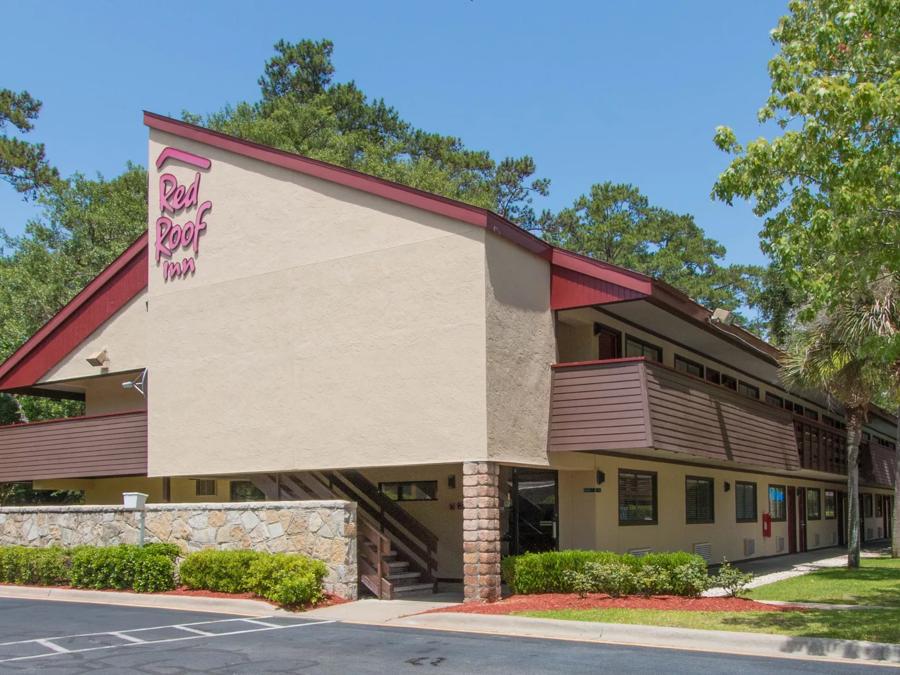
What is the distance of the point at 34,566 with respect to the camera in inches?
794

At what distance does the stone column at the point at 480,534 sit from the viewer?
53.1 ft

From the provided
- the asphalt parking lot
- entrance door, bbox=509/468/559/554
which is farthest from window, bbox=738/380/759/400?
the asphalt parking lot

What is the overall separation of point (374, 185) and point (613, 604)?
859 cm

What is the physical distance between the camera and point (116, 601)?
17.8m

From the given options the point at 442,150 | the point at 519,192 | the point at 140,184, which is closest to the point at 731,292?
the point at 519,192

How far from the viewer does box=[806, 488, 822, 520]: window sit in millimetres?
36031

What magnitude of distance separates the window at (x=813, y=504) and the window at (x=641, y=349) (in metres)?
15.5

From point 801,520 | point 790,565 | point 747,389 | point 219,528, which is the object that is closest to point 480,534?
point 219,528

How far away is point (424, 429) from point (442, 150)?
3396 cm

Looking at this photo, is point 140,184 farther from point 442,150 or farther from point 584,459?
point 584,459

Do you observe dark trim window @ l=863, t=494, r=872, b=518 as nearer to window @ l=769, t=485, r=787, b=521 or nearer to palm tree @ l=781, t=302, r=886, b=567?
window @ l=769, t=485, r=787, b=521

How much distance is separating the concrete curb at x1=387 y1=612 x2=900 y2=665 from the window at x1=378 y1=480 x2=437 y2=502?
6.39 meters

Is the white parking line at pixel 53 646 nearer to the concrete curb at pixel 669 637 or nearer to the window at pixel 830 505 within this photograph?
the concrete curb at pixel 669 637

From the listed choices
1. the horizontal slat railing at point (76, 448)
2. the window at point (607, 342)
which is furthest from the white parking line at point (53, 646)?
the window at point (607, 342)
